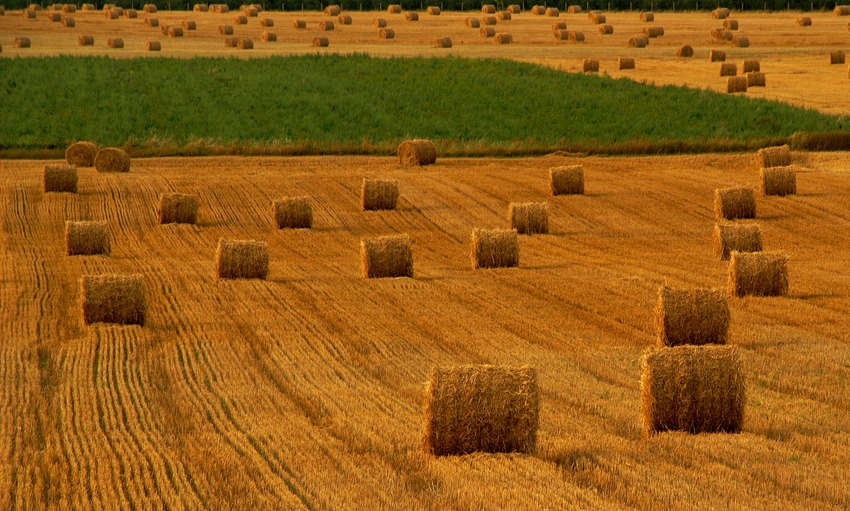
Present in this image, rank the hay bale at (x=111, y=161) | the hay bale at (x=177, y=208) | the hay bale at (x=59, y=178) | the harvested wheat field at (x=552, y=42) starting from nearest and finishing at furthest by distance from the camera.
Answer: the hay bale at (x=177, y=208) → the hay bale at (x=59, y=178) → the hay bale at (x=111, y=161) → the harvested wheat field at (x=552, y=42)

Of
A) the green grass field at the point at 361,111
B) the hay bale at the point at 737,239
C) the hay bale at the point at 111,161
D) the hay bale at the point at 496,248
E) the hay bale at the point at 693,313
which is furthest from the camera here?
the green grass field at the point at 361,111

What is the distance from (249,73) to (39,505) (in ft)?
152

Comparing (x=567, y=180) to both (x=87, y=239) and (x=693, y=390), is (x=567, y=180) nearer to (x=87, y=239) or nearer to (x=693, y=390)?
(x=87, y=239)

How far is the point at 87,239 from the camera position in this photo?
87.2ft

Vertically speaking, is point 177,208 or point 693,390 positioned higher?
point 693,390

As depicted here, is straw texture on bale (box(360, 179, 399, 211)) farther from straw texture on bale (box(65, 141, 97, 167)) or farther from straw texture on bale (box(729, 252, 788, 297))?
straw texture on bale (box(729, 252, 788, 297))

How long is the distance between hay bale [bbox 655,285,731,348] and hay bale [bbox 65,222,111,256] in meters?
12.9

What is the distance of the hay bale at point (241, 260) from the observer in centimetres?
2350

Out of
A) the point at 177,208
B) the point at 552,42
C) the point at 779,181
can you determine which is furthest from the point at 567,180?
the point at 552,42

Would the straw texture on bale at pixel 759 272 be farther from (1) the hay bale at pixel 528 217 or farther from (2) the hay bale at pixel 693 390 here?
(1) the hay bale at pixel 528 217

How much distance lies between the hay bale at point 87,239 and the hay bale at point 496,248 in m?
7.26

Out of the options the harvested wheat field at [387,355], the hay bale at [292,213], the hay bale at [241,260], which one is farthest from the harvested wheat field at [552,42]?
the hay bale at [241,260]

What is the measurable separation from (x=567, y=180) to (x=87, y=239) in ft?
41.8

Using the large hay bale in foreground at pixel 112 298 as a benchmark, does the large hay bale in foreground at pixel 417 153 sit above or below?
below
